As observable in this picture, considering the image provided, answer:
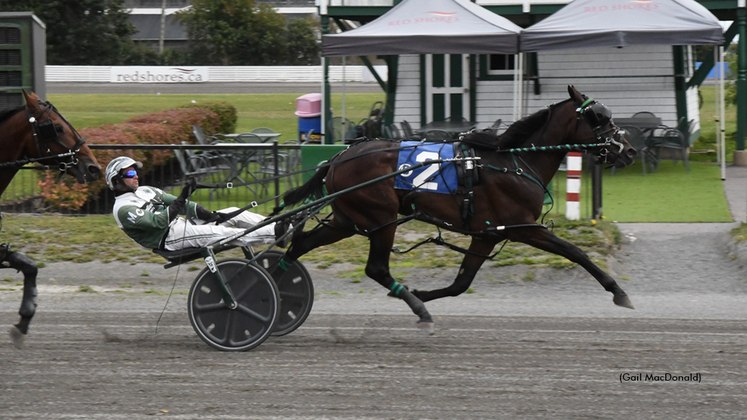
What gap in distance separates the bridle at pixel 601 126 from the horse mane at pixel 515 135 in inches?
10.9

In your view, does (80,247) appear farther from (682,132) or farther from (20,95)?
(682,132)

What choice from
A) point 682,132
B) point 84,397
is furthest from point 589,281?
point 682,132

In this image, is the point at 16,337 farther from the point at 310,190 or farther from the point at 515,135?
the point at 515,135

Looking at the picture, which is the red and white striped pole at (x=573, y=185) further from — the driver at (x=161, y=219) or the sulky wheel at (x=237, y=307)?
the sulky wheel at (x=237, y=307)

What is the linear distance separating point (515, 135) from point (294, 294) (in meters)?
2.03

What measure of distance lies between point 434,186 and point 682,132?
10388 mm

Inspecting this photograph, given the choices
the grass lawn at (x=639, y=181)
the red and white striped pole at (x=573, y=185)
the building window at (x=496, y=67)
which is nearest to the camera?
the red and white striped pole at (x=573, y=185)

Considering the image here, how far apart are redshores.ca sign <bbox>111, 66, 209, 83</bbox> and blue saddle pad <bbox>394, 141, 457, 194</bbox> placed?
36.0 m

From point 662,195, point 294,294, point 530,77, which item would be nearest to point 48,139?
point 294,294

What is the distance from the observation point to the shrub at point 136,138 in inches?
430

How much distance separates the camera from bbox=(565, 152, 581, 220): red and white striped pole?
32.1ft

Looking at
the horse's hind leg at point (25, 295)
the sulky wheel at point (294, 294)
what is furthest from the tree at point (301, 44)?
the horse's hind leg at point (25, 295)

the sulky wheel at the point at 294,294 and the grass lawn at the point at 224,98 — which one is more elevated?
the grass lawn at the point at 224,98

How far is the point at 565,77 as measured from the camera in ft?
53.9
